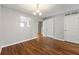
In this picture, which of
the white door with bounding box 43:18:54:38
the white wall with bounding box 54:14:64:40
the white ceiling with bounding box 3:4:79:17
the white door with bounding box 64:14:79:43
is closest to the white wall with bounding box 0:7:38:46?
the white ceiling with bounding box 3:4:79:17

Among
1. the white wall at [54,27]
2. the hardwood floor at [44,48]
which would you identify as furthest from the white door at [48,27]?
the hardwood floor at [44,48]

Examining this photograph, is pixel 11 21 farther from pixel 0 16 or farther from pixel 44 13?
pixel 44 13

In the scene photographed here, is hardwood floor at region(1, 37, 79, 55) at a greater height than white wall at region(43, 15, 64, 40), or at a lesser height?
lesser

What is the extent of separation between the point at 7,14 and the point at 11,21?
0.57 feet

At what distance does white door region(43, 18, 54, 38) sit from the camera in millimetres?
2463

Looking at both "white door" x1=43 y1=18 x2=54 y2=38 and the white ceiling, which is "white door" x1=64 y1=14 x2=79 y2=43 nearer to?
the white ceiling

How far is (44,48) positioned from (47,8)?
0.89 meters

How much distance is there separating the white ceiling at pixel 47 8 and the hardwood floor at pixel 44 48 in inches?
24.7

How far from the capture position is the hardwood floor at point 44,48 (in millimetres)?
2254

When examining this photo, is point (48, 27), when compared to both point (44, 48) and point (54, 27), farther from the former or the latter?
point (44, 48)

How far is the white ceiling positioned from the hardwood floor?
0.63 metres

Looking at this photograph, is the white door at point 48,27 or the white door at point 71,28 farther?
the white door at point 48,27

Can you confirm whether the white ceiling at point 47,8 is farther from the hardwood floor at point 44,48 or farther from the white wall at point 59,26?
the hardwood floor at point 44,48
